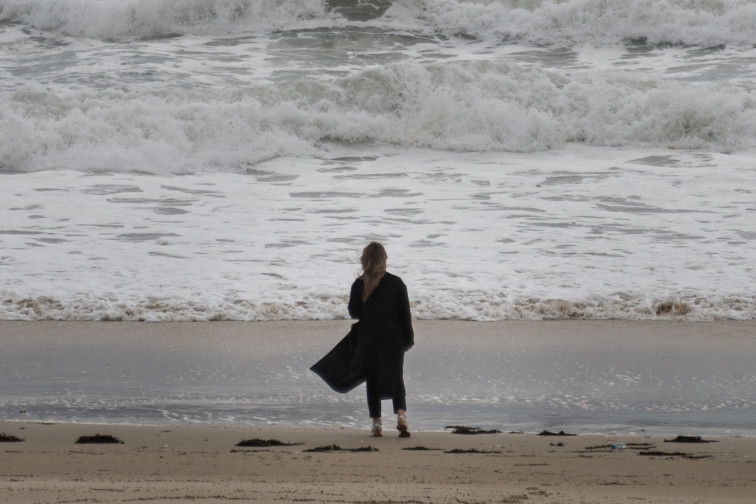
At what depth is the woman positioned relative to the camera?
4.86 m

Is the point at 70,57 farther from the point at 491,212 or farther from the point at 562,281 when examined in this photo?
the point at 562,281

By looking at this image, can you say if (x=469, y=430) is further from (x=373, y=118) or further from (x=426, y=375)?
(x=373, y=118)

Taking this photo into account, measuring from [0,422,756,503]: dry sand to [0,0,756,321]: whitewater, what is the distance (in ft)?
8.42

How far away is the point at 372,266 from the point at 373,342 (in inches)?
15.8

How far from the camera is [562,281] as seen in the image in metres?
7.79

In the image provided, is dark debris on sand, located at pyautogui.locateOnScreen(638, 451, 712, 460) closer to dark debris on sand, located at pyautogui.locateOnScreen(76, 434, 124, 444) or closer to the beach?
the beach

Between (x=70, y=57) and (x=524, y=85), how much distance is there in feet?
30.8

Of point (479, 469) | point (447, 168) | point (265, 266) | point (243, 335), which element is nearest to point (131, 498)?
point (479, 469)

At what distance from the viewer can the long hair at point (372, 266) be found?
4910 mm

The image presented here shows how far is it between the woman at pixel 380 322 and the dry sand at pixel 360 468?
29 centimetres

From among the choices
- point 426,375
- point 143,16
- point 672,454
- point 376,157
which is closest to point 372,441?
point 426,375

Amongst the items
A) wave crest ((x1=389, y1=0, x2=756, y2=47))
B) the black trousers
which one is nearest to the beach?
the black trousers

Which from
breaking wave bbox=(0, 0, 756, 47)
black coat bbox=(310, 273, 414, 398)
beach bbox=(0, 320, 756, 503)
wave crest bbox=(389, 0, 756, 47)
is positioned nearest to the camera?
beach bbox=(0, 320, 756, 503)

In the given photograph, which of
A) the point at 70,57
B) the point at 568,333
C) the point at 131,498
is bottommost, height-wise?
the point at 568,333
